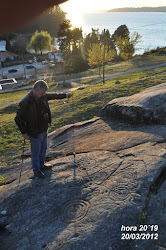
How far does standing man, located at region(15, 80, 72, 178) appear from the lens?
4770 mm

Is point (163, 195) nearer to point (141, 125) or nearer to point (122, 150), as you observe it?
point (122, 150)

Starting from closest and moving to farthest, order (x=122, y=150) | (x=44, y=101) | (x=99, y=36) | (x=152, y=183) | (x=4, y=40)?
(x=152, y=183), (x=44, y=101), (x=122, y=150), (x=99, y=36), (x=4, y=40)

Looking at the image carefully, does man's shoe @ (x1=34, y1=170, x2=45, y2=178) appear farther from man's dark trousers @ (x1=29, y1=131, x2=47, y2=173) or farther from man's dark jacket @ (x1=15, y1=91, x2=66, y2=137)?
man's dark jacket @ (x1=15, y1=91, x2=66, y2=137)

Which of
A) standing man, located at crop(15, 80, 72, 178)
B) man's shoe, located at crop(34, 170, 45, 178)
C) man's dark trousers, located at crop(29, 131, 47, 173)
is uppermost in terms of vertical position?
standing man, located at crop(15, 80, 72, 178)

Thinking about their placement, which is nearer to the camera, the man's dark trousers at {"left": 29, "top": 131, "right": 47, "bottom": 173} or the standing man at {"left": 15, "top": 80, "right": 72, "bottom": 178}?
the standing man at {"left": 15, "top": 80, "right": 72, "bottom": 178}

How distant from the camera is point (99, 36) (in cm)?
7756

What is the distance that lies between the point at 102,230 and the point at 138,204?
0.78 meters

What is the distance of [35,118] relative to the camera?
4.94 metres

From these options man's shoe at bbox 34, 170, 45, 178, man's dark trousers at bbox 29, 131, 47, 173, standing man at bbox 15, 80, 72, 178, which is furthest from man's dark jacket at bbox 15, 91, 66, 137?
man's shoe at bbox 34, 170, 45, 178

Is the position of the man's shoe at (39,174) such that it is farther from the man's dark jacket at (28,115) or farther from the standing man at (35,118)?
the man's dark jacket at (28,115)

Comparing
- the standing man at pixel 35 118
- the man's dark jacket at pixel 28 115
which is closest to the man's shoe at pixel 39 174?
the standing man at pixel 35 118

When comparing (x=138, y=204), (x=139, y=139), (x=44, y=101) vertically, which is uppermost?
(x=44, y=101)

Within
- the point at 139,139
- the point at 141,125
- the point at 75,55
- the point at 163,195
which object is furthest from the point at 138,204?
the point at 75,55

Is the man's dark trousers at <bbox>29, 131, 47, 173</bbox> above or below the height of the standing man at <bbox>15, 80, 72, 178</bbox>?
Answer: below
